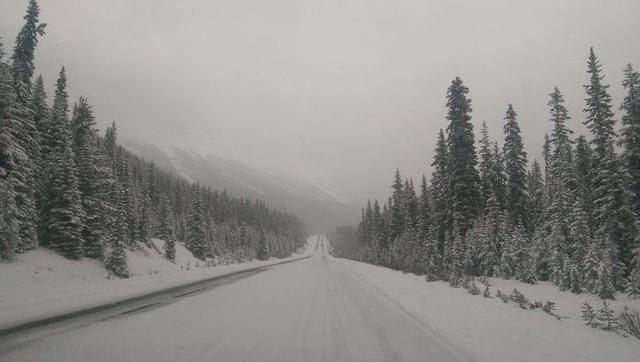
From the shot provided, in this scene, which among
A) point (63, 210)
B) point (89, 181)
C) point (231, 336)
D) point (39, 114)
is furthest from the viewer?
point (39, 114)

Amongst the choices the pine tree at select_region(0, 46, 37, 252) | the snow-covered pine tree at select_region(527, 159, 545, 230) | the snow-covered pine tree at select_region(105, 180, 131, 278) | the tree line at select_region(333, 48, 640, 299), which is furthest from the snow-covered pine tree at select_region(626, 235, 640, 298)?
the pine tree at select_region(0, 46, 37, 252)

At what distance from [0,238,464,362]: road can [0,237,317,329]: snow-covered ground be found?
1481 millimetres

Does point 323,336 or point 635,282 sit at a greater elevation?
point 635,282

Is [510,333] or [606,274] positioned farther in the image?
[606,274]

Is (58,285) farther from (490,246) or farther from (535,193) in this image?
(535,193)

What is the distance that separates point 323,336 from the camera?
7.67 metres

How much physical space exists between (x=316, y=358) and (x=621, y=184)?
2616cm

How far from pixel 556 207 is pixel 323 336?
25946 millimetres

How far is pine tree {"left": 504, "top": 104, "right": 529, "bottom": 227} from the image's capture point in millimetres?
40719

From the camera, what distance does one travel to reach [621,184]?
2467 cm

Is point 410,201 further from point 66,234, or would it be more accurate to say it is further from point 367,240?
point 66,234

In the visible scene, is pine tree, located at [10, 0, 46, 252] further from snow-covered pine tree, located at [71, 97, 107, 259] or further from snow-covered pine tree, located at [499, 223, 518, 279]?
snow-covered pine tree, located at [499, 223, 518, 279]

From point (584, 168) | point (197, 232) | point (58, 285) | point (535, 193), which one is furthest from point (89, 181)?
point (535, 193)

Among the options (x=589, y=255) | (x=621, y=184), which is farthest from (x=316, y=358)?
(x=621, y=184)
